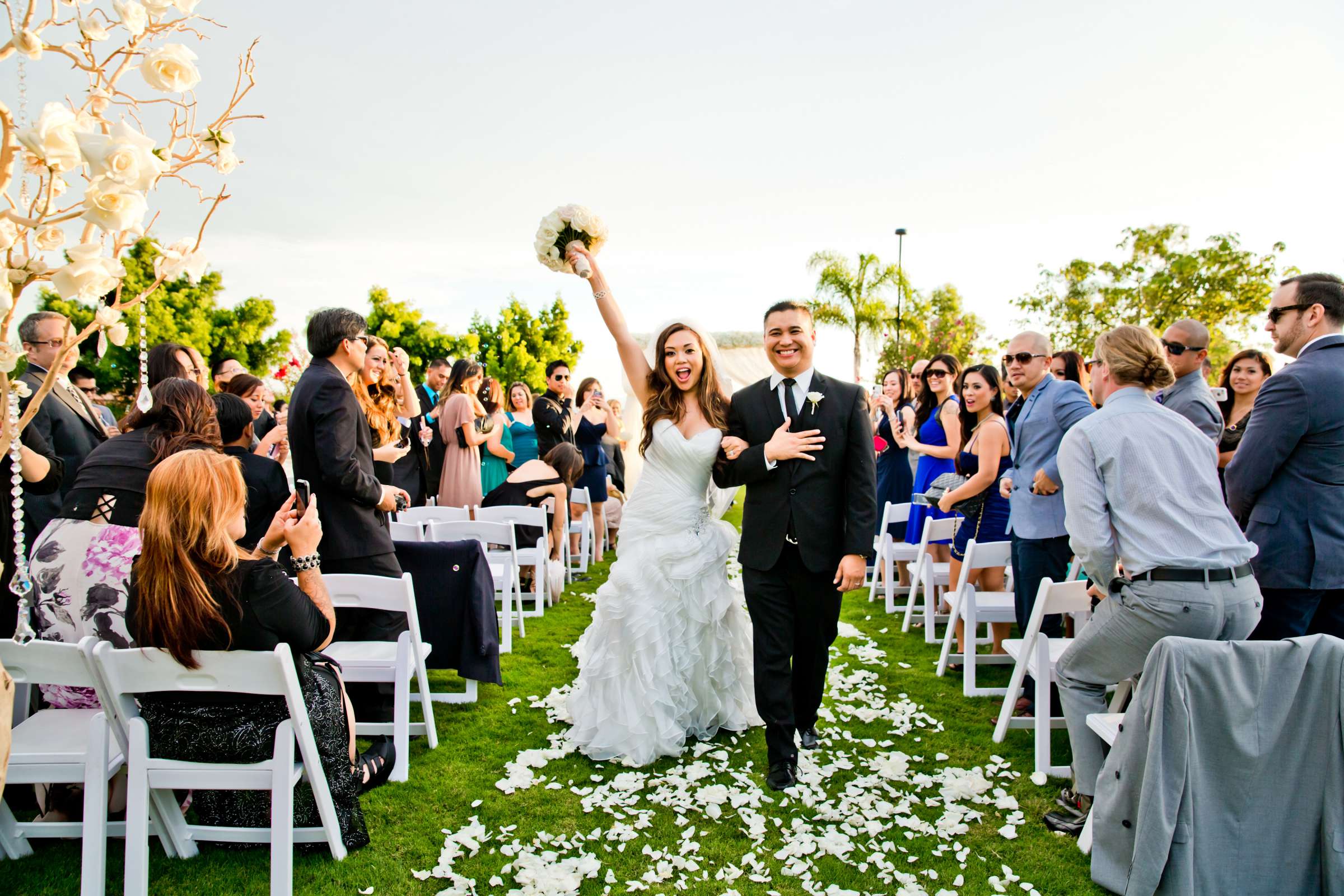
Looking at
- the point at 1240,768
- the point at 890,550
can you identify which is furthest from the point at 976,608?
the point at 890,550

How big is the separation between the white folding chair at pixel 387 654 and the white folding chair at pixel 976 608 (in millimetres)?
3110

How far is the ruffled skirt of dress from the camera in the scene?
400 cm

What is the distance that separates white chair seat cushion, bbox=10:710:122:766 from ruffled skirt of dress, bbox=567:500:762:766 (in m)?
2.07

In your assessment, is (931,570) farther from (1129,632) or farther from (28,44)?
(28,44)

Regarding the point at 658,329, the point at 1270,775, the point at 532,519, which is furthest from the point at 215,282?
the point at 1270,775

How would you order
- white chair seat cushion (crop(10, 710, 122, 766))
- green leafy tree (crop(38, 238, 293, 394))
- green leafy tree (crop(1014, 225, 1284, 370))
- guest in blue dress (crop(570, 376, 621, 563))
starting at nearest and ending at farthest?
white chair seat cushion (crop(10, 710, 122, 766)) < guest in blue dress (crop(570, 376, 621, 563)) < green leafy tree (crop(1014, 225, 1284, 370)) < green leafy tree (crop(38, 238, 293, 394))

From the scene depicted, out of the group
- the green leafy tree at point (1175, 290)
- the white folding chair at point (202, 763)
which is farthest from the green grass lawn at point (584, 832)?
the green leafy tree at point (1175, 290)

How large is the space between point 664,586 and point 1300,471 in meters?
2.86

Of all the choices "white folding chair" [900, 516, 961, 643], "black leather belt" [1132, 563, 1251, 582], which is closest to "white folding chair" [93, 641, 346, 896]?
"black leather belt" [1132, 563, 1251, 582]

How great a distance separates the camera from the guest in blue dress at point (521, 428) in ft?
27.0

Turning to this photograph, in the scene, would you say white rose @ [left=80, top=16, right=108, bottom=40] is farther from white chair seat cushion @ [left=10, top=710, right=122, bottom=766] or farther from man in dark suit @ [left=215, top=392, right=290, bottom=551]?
man in dark suit @ [left=215, top=392, right=290, bottom=551]

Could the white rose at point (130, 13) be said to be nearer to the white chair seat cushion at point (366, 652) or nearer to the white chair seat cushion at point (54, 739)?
the white chair seat cushion at point (54, 739)

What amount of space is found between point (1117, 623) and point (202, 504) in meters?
3.39

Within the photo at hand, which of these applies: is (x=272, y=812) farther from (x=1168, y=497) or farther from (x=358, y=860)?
(x=1168, y=497)
